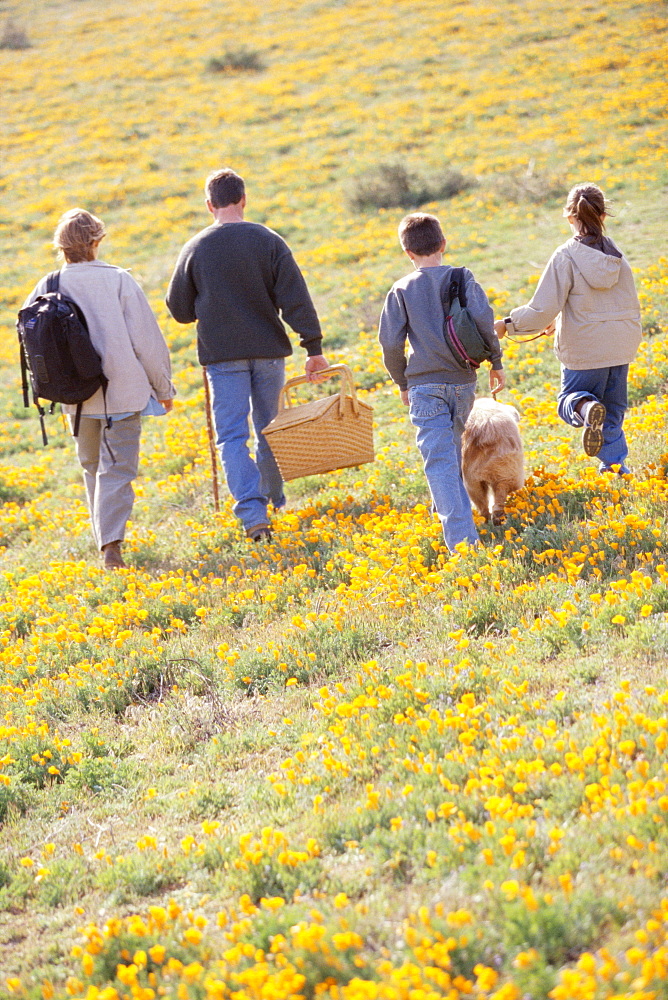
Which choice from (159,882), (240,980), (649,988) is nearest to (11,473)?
(159,882)

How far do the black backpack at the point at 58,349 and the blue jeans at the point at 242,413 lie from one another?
0.94 metres

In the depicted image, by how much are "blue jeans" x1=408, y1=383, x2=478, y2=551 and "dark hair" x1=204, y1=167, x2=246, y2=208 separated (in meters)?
2.10

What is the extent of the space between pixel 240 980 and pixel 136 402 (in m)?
4.78

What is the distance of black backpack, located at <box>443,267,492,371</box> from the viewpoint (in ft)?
18.3

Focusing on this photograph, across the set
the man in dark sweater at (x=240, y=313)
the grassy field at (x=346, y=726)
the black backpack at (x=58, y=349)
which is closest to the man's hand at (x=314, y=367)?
the man in dark sweater at (x=240, y=313)

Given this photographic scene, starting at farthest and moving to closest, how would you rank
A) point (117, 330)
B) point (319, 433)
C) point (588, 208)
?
point (117, 330) → point (319, 433) → point (588, 208)

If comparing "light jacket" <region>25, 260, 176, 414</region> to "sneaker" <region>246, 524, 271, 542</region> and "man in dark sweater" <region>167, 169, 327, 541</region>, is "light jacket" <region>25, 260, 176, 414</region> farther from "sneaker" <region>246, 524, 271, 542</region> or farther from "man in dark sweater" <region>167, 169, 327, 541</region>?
"sneaker" <region>246, 524, 271, 542</region>

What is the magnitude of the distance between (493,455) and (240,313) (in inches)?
85.4

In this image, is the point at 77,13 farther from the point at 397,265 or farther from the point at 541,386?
the point at 541,386

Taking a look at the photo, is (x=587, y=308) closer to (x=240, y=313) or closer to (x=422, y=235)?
(x=422, y=235)

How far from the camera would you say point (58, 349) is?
20.8ft

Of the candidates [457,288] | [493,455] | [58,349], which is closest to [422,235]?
[457,288]

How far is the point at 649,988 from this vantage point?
238 cm

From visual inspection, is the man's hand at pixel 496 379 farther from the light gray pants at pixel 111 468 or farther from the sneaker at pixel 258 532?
the light gray pants at pixel 111 468
